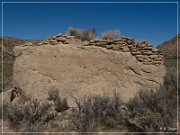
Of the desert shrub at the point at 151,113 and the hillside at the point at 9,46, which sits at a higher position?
the hillside at the point at 9,46

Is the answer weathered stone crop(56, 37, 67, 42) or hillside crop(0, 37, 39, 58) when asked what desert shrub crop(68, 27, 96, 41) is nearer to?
weathered stone crop(56, 37, 67, 42)

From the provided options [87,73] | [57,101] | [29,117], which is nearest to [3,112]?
[29,117]

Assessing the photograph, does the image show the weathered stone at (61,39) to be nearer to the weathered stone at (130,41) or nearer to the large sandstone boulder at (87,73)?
the large sandstone boulder at (87,73)

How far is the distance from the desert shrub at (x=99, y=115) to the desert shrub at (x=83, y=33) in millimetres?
2626

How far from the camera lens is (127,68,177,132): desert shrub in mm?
5496

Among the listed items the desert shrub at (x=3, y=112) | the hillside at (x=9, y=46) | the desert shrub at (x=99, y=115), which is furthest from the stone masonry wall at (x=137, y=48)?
the hillside at (x=9, y=46)

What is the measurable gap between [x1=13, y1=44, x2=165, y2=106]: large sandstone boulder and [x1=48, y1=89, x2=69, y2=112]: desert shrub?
0.17m

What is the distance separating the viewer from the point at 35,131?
568cm

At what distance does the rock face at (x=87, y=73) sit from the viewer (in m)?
7.63

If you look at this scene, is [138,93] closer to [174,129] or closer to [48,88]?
[174,129]

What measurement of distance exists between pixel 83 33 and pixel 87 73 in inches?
71.7

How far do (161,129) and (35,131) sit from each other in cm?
251

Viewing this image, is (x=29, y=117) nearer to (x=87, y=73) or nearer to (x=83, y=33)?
(x=87, y=73)

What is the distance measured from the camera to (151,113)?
580cm
